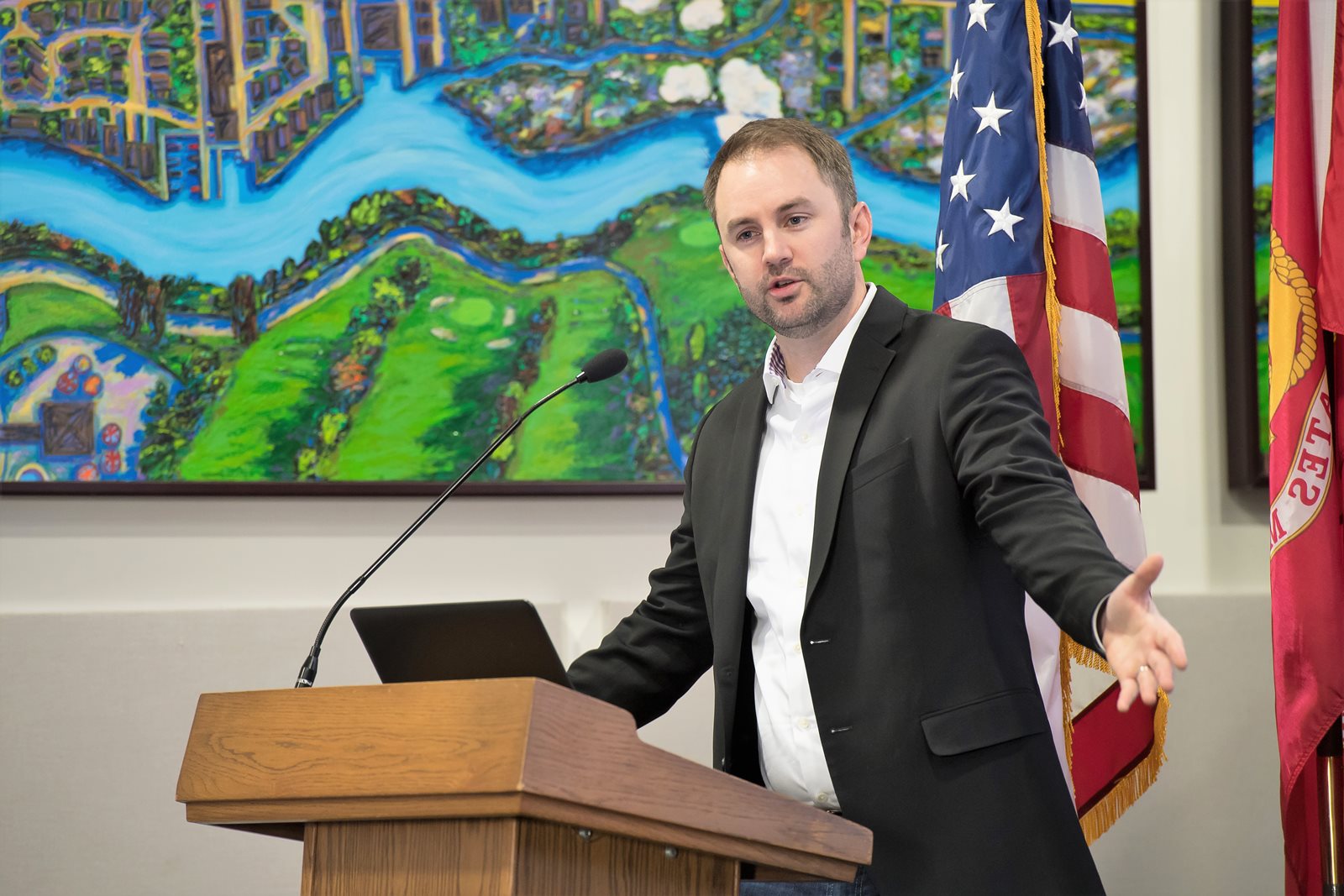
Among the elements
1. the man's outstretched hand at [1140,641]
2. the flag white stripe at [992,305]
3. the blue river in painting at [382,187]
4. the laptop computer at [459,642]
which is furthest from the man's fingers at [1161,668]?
the blue river in painting at [382,187]

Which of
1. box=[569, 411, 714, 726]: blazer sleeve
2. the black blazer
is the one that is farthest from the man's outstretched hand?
box=[569, 411, 714, 726]: blazer sleeve

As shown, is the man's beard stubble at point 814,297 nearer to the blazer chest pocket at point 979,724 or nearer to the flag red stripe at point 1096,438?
the blazer chest pocket at point 979,724

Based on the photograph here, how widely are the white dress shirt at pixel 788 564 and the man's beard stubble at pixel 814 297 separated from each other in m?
0.05

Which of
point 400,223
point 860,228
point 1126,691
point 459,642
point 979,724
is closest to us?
point 1126,691

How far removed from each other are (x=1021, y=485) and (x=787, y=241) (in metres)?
0.60

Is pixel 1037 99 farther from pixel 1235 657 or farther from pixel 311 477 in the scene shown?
pixel 311 477

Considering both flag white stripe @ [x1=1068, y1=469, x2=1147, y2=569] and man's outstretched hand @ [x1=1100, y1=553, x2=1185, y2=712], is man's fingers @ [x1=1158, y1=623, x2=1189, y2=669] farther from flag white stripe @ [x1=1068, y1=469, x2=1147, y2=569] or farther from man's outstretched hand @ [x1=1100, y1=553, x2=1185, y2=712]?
flag white stripe @ [x1=1068, y1=469, x2=1147, y2=569]

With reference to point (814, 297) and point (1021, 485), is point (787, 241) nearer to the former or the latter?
point (814, 297)

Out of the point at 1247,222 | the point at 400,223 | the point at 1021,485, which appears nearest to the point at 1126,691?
the point at 1021,485

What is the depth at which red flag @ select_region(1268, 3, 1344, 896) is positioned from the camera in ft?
8.52

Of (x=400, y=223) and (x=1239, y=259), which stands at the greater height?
(x=400, y=223)

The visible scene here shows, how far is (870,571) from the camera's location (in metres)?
1.80

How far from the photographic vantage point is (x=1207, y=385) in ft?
11.0

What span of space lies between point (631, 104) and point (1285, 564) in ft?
6.05
